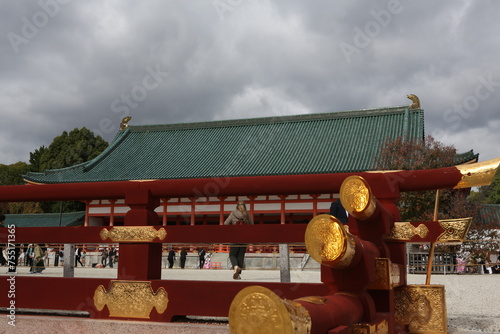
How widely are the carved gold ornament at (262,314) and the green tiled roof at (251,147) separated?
70.1 feet

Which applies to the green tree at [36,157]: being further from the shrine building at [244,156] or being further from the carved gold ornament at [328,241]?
the carved gold ornament at [328,241]

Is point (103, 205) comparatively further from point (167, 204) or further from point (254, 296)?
point (254, 296)

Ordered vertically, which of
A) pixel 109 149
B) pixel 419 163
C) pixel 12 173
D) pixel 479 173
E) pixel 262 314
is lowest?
pixel 262 314

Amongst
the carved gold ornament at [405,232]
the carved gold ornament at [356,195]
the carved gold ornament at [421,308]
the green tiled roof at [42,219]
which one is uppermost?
the green tiled roof at [42,219]

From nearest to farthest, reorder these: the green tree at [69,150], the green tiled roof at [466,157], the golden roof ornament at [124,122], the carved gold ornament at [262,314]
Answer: the carved gold ornament at [262,314] → the green tiled roof at [466,157] → the golden roof ornament at [124,122] → the green tree at [69,150]

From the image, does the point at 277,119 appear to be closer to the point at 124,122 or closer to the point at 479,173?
the point at 124,122

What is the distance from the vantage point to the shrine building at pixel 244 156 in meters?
22.5

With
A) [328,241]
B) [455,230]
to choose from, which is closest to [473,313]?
[455,230]

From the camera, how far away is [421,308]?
2.85 meters

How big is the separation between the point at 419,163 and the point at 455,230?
53.9 ft

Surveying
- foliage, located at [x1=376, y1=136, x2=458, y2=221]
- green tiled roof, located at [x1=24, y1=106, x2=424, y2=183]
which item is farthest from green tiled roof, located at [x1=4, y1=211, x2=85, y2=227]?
foliage, located at [x1=376, y1=136, x2=458, y2=221]

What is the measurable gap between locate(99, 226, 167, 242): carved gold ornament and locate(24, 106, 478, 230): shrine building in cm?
1800

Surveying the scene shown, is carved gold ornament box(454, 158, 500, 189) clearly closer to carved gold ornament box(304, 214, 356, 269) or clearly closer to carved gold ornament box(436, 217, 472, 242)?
carved gold ornament box(436, 217, 472, 242)

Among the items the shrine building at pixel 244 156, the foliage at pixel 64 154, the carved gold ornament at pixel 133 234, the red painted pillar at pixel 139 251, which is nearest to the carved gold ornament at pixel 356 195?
the carved gold ornament at pixel 133 234
